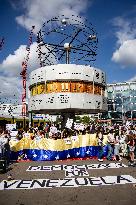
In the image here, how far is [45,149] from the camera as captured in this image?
19.1 m

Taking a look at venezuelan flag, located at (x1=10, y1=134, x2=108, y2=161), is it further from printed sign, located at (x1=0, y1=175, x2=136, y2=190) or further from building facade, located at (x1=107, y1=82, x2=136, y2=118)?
building facade, located at (x1=107, y1=82, x2=136, y2=118)

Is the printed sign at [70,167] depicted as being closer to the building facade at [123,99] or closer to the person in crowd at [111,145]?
the person in crowd at [111,145]

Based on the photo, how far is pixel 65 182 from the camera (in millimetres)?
11828

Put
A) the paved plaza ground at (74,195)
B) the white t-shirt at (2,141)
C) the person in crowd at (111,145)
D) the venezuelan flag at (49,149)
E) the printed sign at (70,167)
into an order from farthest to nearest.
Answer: the venezuelan flag at (49,149)
the person in crowd at (111,145)
the white t-shirt at (2,141)
the printed sign at (70,167)
the paved plaza ground at (74,195)

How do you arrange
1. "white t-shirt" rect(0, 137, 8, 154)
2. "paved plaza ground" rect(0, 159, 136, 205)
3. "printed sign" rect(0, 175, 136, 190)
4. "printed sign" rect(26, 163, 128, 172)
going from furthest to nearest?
1. "white t-shirt" rect(0, 137, 8, 154)
2. "printed sign" rect(26, 163, 128, 172)
3. "printed sign" rect(0, 175, 136, 190)
4. "paved plaza ground" rect(0, 159, 136, 205)

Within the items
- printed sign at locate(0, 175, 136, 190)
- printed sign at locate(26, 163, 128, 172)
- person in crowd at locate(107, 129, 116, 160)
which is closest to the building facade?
person in crowd at locate(107, 129, 116, 160)

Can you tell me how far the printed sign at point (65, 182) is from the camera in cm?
1120

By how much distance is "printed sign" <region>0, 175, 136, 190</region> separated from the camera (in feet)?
36.8

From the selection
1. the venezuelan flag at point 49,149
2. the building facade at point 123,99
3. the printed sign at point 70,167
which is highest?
the building facade at point 123,99

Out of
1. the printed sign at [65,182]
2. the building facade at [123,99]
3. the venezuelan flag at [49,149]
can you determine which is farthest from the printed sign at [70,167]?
the building facade at [123,99]

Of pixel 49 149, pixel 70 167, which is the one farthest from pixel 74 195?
pixel 49 149

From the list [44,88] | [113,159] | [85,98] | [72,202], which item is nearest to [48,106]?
[44,88]

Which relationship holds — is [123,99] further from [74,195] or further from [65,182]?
[74,195]

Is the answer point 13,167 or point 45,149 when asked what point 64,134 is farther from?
point 13,167
